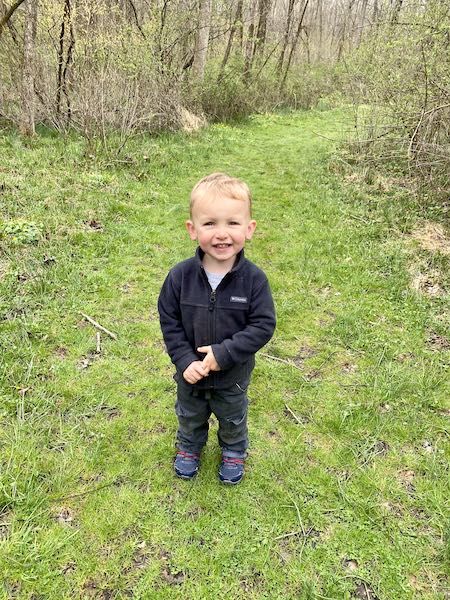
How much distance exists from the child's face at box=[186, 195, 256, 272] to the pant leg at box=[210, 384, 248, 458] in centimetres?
75

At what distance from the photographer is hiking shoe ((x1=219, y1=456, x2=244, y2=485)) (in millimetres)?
2590

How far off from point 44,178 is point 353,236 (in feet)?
15.5

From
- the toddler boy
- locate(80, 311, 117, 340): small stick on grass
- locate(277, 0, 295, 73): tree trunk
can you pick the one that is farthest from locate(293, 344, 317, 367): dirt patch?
locate(277, 0, 295, 73): tree trunk

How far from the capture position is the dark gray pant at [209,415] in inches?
91.7

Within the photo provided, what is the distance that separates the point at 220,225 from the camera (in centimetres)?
195

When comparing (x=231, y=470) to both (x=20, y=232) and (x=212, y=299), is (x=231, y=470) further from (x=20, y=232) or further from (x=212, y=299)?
(x=20, y=232)

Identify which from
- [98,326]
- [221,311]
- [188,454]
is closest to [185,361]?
[221,311]

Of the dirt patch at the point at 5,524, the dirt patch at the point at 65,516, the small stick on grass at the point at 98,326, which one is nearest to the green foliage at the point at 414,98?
the small stick on grass at the point at 98,326

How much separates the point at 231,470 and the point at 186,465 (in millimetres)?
273

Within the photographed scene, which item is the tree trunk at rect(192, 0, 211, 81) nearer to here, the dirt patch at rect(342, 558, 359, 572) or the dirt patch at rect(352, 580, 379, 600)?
the dirt patch at rect(342, 558, 359, 572)

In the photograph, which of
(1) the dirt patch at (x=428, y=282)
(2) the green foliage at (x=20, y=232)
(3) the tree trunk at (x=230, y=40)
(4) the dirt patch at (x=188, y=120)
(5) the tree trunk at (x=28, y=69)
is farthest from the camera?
(3) the tree trunk at (x=230, y=40)

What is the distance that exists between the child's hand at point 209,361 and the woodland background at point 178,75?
16.2 feet

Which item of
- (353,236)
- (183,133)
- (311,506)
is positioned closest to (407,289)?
(353,236)

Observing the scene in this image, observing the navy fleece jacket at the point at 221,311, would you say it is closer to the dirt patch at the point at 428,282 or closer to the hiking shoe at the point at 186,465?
the hiking shoe at the point at 186,465
